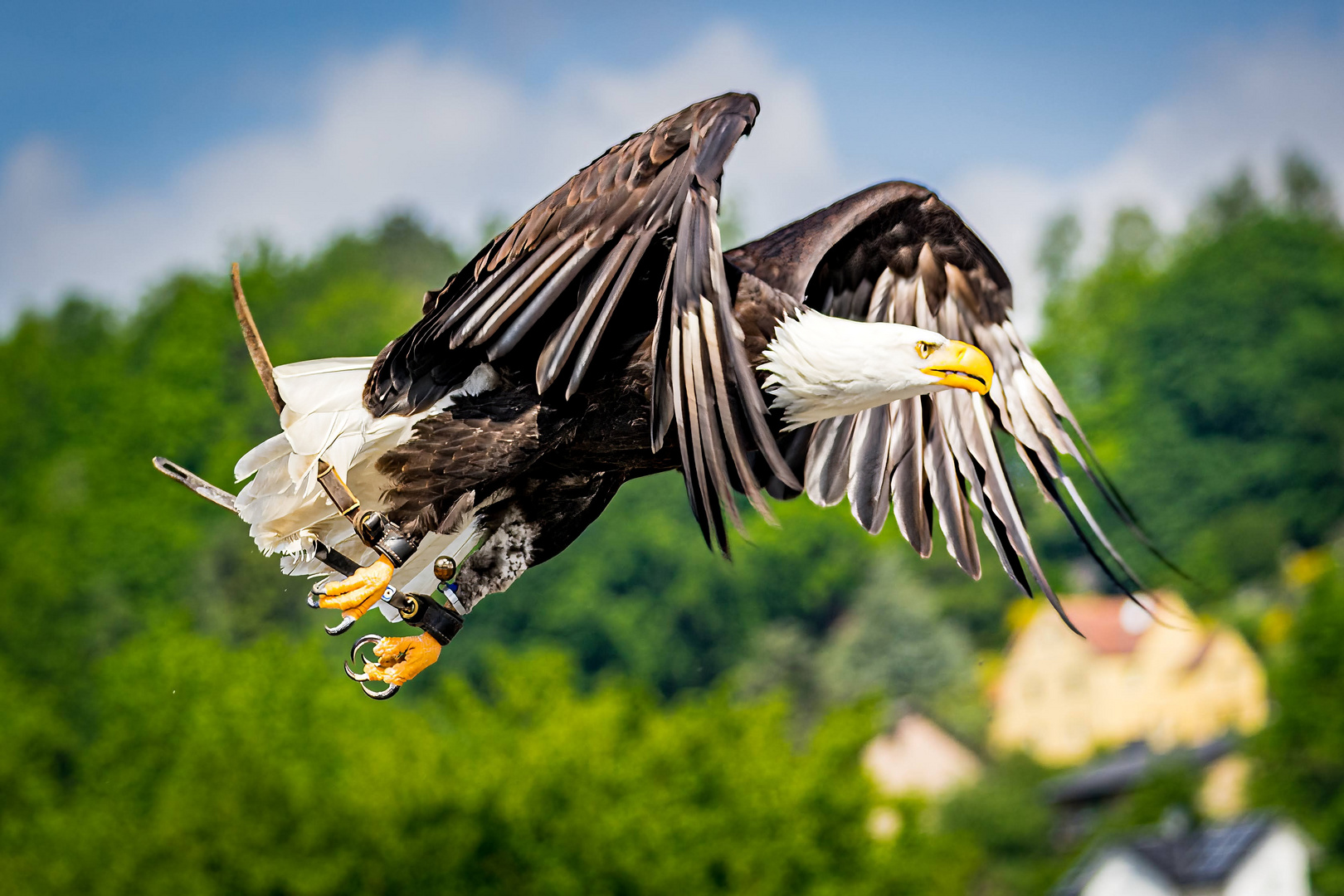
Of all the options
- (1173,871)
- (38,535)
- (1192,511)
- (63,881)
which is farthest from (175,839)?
(1192,511)

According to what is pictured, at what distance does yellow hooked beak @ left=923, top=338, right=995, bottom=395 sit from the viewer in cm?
465

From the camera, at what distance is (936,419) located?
18.8ft

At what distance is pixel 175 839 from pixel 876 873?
929 cm

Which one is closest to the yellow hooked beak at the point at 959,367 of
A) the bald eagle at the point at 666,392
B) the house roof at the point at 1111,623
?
the bald eagle at the point at 666,392

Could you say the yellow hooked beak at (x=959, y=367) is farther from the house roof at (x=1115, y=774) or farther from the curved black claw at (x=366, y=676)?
the house roof at (x=1115, y=774)

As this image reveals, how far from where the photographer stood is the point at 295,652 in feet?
122

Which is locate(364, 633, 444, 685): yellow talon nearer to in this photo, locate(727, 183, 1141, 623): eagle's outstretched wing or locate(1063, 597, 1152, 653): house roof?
locate(727, 183, 1141, 623): eagle's outstretched wing

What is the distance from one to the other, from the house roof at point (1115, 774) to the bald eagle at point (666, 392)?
36254mm

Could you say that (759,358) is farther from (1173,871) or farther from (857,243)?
(1173,871)

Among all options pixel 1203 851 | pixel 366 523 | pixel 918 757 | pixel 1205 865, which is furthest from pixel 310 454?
pixel 918 757

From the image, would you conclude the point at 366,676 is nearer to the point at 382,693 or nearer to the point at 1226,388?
the point at 382,693

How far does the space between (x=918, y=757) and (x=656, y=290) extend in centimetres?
4250

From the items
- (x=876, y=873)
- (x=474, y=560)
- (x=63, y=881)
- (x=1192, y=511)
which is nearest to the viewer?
(x=474, y=560)

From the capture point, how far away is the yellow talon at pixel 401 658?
194 inches
